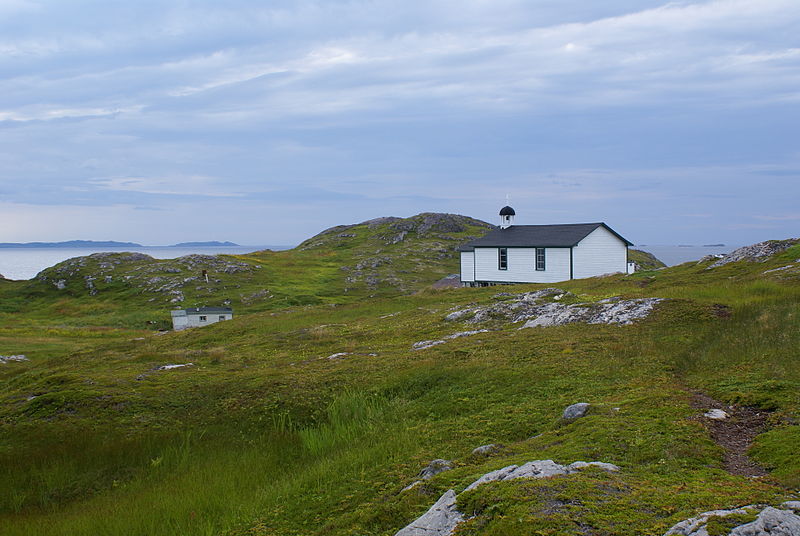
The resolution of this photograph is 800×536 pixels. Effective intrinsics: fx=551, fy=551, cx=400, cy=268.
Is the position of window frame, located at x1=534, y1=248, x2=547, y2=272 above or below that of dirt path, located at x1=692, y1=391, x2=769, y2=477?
above

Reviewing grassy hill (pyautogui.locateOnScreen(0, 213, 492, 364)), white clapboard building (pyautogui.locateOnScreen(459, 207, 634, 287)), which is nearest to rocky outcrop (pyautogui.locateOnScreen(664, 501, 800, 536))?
white clapboard building (pyautogui.locateOnScreen(459, 207, 634, 287))

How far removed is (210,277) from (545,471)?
97002 mm

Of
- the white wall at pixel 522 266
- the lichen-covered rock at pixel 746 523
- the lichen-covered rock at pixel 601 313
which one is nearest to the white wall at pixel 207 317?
the white wall at pixel 522 266

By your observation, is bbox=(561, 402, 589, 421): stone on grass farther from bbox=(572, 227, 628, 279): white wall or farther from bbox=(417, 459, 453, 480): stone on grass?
bbox=(572, 227, 628, 279): white wall

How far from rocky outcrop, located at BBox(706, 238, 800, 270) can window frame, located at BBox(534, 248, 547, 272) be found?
15.8 meters

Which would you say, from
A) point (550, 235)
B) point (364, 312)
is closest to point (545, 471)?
point (364, 312)

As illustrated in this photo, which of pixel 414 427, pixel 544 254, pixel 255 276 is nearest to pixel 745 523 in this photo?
pixel 414 427

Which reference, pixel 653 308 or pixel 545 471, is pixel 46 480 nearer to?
pixel 545 471

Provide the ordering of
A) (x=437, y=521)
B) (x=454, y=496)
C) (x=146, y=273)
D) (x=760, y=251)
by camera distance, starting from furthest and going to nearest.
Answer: (x=146, y=273)
(x=760, y=251)
(x=454, y=496)
(x=437, y=521)

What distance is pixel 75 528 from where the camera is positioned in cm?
1139

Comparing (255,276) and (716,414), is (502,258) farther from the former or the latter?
(255,276)

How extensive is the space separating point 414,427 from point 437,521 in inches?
266

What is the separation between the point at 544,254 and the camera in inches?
2258

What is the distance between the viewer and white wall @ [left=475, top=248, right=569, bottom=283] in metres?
56.2
